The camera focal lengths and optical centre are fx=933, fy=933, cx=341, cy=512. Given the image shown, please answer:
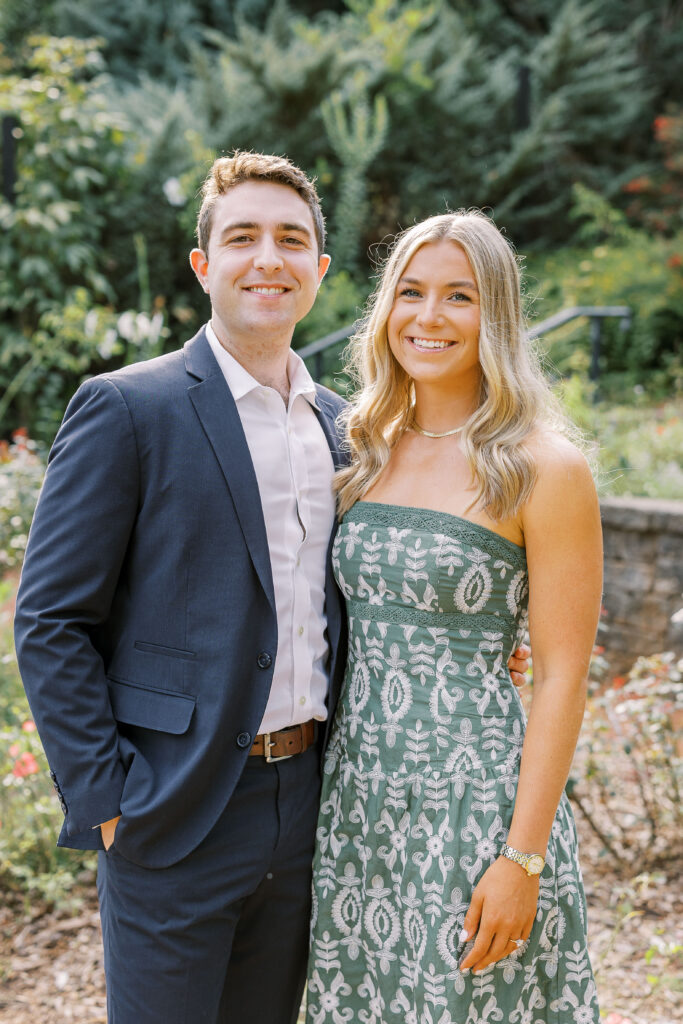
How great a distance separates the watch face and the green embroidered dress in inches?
3.1

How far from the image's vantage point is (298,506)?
7.16 ft

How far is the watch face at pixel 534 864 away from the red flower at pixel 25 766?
186 centimetres

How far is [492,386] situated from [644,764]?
2.04 meters

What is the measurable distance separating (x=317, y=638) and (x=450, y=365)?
0.72 m

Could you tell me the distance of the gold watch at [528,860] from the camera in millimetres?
1938

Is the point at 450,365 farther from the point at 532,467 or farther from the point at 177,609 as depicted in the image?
the point at 177,609

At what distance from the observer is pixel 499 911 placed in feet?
6.31

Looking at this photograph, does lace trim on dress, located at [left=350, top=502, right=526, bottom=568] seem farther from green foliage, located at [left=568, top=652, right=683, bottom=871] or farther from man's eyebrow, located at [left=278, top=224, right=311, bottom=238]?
green foliage, located at [left=568, top=652, right=683, bottom=871]

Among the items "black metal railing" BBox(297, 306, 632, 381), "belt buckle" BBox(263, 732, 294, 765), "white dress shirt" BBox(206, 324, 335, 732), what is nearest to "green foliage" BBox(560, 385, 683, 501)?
"black metal railing" BBox(297, 306, 632, 381)

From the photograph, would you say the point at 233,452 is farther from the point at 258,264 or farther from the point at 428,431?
the point at 428,431

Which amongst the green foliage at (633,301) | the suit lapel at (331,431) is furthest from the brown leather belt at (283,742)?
the green foliage at (633,301)

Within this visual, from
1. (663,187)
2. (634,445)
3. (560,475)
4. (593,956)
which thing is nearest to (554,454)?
(560,475)

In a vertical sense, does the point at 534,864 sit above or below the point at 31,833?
above

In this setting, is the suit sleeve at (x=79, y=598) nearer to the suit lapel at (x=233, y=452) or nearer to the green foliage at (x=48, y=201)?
the suit lapel at (x=233, y=452)
